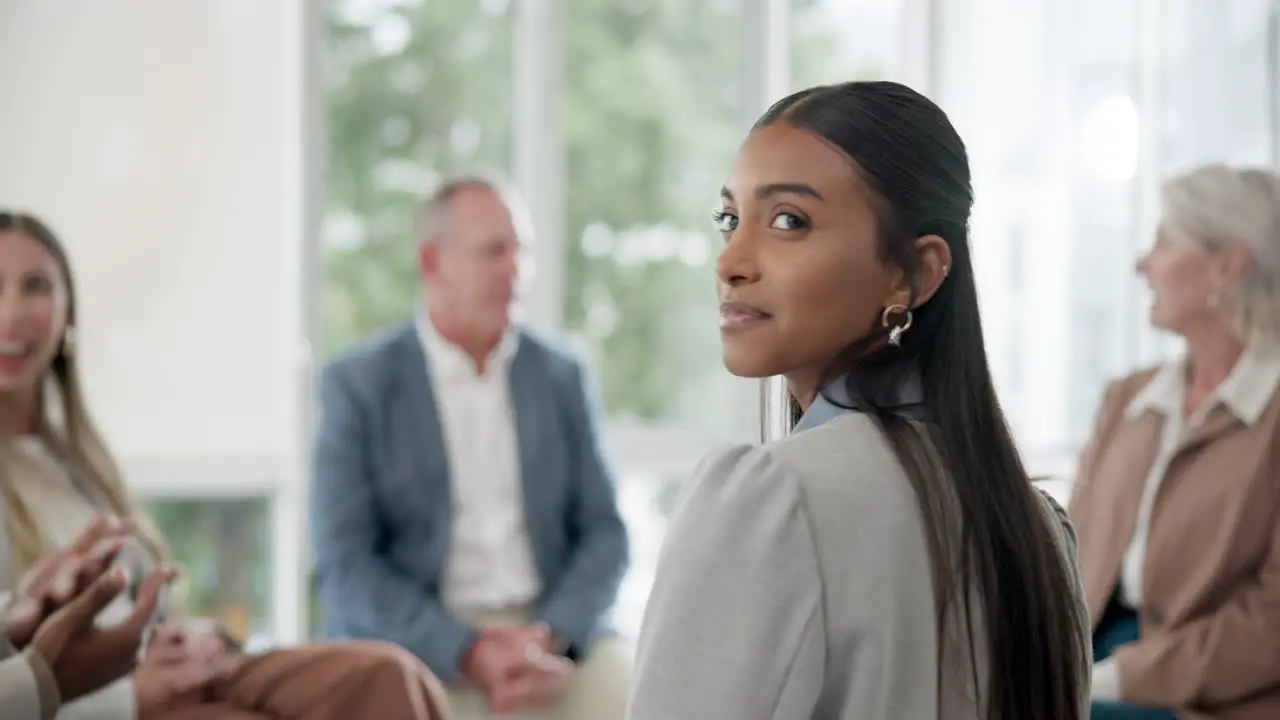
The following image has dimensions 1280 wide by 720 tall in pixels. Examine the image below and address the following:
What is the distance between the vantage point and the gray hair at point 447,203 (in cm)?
366

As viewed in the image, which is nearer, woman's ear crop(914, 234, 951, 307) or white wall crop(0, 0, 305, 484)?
woman's ear crop(914, 234, 951, 307)

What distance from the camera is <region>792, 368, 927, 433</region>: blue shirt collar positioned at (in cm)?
141

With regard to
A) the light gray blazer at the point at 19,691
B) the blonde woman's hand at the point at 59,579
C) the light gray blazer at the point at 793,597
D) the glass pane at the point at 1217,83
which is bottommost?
the light gray blazer at the point at 19,691

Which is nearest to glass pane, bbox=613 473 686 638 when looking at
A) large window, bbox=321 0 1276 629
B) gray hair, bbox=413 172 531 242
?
large window, bbox=321 0 1276 629

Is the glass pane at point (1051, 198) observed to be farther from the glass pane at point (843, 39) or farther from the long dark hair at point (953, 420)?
the long dark hair at point (953, 420)

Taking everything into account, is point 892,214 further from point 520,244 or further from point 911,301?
point 520,244

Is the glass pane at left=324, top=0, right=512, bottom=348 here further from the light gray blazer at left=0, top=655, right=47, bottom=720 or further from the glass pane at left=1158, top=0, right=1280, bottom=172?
the light gray blazer at left=0, top=655, right=47, bottom=720

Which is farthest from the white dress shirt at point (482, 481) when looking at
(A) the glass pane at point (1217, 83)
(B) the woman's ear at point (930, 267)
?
(A) the glass pane at point (1217, 83)

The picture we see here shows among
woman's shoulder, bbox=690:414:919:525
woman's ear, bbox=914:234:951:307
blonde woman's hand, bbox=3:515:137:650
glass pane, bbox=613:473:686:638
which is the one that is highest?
woman's ear, bbox=914:234:951:307

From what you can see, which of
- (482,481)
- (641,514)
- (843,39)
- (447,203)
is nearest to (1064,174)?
(843,39)

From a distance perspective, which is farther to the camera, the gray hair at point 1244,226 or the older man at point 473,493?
the older man at point 473,493

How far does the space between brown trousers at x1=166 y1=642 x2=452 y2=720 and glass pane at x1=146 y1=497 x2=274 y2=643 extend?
7.07 ft

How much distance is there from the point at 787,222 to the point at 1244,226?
2.21m

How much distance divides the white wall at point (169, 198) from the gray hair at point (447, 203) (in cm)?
103
